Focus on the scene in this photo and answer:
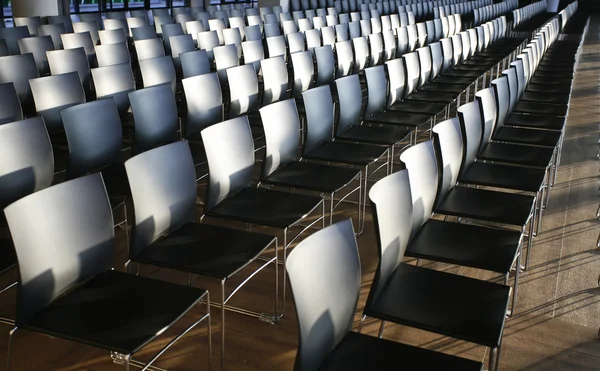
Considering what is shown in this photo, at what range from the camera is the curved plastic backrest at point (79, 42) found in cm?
620

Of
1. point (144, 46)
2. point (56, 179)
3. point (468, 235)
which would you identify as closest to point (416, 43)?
point (144, 46)

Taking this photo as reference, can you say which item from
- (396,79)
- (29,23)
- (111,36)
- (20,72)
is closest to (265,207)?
(20,72)

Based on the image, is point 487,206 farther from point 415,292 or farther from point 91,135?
point 91,135

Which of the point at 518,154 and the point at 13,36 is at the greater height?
the point at 13,36

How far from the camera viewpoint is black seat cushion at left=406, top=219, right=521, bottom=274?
9.60 ft

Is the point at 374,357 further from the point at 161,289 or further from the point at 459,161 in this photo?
the point at 459,161

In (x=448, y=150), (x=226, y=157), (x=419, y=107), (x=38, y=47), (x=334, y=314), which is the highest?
(x=38, y=47)

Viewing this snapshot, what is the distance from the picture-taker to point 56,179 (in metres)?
4.89

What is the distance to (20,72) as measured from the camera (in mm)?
5000

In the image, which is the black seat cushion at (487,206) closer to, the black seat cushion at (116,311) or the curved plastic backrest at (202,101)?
the black seat cushion at (116,311)

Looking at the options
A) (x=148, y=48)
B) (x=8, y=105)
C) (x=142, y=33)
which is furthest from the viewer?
(x=142, y=33)

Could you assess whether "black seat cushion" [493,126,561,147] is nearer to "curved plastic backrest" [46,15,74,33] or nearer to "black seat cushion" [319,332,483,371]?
"black seat cushion" [319,332,483,371]

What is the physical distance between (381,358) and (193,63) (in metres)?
4.00

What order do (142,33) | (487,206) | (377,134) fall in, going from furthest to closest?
(142,33) < (377,134) < (487,206)
